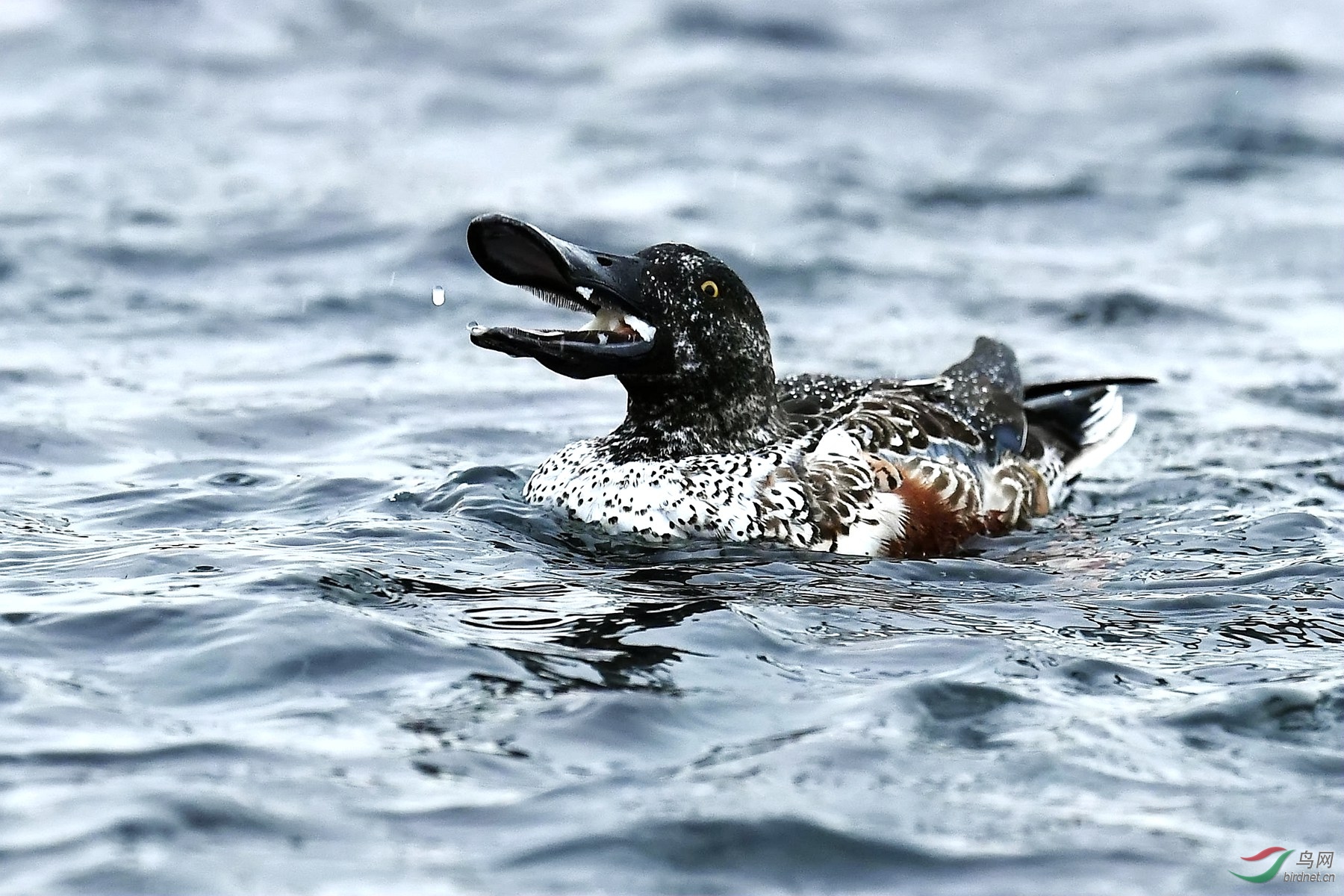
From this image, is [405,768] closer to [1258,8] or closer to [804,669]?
[804,669]

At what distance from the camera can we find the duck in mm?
7582

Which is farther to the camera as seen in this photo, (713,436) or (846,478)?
(713,436)

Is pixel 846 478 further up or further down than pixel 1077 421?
further down

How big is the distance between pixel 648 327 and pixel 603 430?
250cm

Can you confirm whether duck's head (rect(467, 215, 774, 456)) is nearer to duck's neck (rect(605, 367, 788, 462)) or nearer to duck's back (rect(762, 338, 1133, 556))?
duck's neck (rect(605, 367, 788, 462))

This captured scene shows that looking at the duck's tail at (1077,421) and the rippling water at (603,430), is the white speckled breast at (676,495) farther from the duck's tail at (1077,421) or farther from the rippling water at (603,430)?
the duck's tail at (1077,421)

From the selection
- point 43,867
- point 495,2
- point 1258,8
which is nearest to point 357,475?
point 43,867

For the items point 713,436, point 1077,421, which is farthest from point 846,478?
point 1077,421

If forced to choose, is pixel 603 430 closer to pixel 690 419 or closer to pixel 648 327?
Answer: pixel 690 419

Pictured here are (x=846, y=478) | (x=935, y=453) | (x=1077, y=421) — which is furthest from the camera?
(x=1077, y=421)

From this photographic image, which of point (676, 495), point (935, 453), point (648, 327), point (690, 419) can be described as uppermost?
point (648, 327)

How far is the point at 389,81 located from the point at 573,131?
214 cm

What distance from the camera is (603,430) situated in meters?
10.2
